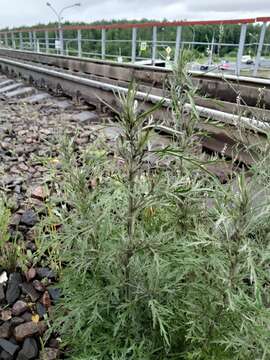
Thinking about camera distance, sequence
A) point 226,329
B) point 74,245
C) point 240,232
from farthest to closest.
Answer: point 74,245 < point 226,329 < point 240,232

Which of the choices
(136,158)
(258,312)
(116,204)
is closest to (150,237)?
(116,204)

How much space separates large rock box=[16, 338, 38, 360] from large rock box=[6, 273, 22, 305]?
328 mm

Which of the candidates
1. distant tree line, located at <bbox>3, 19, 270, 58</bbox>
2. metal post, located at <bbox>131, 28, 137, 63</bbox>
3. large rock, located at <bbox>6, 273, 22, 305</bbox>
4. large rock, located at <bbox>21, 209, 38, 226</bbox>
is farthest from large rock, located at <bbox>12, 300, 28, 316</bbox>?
metal post, located at <bbox>131, 28, 137, 63</bbox>

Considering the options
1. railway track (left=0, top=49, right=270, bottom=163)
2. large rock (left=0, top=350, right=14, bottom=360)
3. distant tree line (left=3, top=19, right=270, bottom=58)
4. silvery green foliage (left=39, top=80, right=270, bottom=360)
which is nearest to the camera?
silvery green foliage (left=39, top=80, right=270, bottom=360)

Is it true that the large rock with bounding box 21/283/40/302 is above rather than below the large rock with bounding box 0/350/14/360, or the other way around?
above

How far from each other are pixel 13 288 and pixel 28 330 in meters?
0.35

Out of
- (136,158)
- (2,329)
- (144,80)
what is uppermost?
(136,158)

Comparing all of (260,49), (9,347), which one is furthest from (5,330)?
(260,49)

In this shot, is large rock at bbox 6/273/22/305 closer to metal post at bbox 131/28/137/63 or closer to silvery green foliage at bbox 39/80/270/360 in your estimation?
silvery green foliage at bbox 39/80/270/360

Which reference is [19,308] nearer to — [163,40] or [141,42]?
[141,42]

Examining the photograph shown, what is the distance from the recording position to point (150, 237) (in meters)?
1.56

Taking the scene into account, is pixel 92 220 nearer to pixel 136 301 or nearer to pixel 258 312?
pixel 136 301

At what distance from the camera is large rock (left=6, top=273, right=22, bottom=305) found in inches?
95.0

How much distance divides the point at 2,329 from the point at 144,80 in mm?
6384
